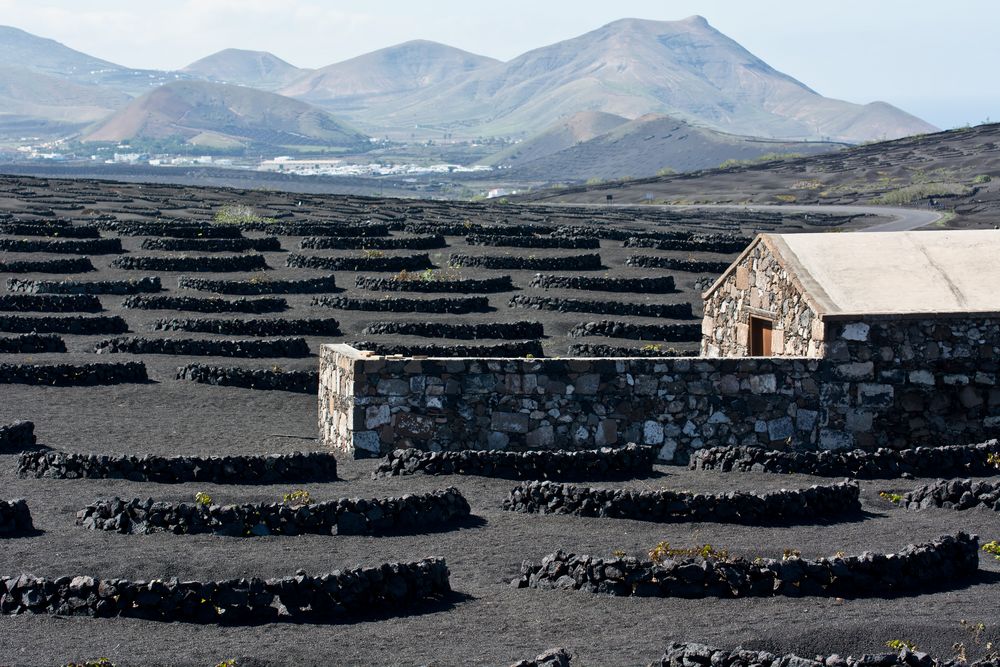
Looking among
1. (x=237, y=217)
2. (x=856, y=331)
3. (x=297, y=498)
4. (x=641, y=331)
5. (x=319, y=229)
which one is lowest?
(x=297, y=498)

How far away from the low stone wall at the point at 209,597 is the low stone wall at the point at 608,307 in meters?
26.2

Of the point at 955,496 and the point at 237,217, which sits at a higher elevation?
the point at 237,217

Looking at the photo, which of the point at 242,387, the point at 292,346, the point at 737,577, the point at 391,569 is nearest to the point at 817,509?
the point at 737,577

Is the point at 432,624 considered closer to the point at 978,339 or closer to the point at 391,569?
the point at 391,569

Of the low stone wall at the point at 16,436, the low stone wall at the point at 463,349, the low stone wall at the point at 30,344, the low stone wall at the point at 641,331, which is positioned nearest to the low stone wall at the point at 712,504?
the low stone wall at the point at 16,436

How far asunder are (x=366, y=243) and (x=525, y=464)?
108 ft

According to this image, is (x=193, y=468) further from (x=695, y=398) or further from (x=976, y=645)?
(x=976, y=645)

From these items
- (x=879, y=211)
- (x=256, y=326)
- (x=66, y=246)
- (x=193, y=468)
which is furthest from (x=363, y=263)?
(x=879, y=211)

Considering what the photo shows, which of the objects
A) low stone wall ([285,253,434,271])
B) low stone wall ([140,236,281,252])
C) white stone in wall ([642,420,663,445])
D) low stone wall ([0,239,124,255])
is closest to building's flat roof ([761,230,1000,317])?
white stone in wall ([642,420,663,445])

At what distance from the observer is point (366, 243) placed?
51312mm

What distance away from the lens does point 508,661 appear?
11.5 metres

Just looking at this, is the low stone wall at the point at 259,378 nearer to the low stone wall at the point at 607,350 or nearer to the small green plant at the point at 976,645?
the low stone wall at the point at 607,350

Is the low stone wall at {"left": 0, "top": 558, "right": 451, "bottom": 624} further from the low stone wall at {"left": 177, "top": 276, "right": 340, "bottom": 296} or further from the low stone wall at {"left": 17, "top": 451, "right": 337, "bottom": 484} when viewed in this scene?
the low stone wall at {"left": 177, "top": 276, "right": 340, "bottom": 296}

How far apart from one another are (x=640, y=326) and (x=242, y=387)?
436 inches
